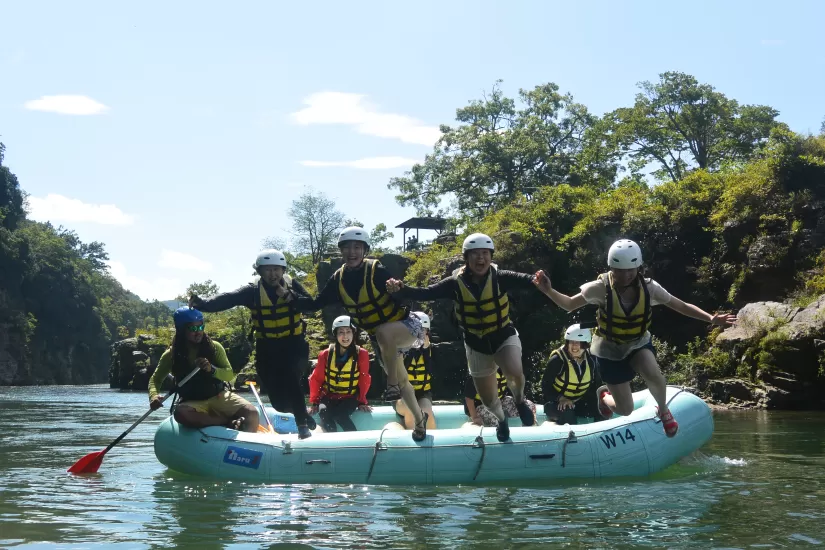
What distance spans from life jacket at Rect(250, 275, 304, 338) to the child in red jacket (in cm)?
175

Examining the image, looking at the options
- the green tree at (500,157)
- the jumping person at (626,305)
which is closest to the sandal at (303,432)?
the jumping person at (626,305)

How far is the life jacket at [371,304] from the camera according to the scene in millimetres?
8250

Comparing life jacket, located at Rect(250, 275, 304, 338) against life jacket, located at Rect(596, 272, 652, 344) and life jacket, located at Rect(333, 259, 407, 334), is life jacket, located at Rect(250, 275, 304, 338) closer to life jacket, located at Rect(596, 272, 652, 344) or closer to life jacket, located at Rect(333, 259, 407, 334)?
life jacket, located at Rect(333, 259, 407, 334)

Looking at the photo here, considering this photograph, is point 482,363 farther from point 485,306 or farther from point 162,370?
point 162,370

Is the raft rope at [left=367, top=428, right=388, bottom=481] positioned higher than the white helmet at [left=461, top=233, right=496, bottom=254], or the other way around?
the white helmet at [left=461, top=233, right=496, bottom=254]

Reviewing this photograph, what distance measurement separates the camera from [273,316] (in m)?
8.94

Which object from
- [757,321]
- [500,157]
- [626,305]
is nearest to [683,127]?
[500,157]

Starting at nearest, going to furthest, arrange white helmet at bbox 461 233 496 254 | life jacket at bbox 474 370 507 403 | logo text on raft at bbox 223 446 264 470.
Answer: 1. white helmet at bbox 461 233 496 254
2. logo text on raft at bbox 223 446 264 470
3. life jacket at bbox 474 370 507 403

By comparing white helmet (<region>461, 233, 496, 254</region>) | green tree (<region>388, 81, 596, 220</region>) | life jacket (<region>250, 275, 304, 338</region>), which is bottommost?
life jacket (<region>250, 275, 304, 338</region>)

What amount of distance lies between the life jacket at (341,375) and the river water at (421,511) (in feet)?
7.34

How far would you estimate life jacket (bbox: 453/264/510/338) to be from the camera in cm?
801

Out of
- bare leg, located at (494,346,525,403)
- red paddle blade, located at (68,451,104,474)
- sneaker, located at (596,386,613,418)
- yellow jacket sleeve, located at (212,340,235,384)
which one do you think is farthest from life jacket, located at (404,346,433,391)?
red paddle blade, located at (68,451,104,474)

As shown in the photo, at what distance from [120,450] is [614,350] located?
7214 millimetres

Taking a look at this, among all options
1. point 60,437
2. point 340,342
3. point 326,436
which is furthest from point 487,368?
point 60,437
